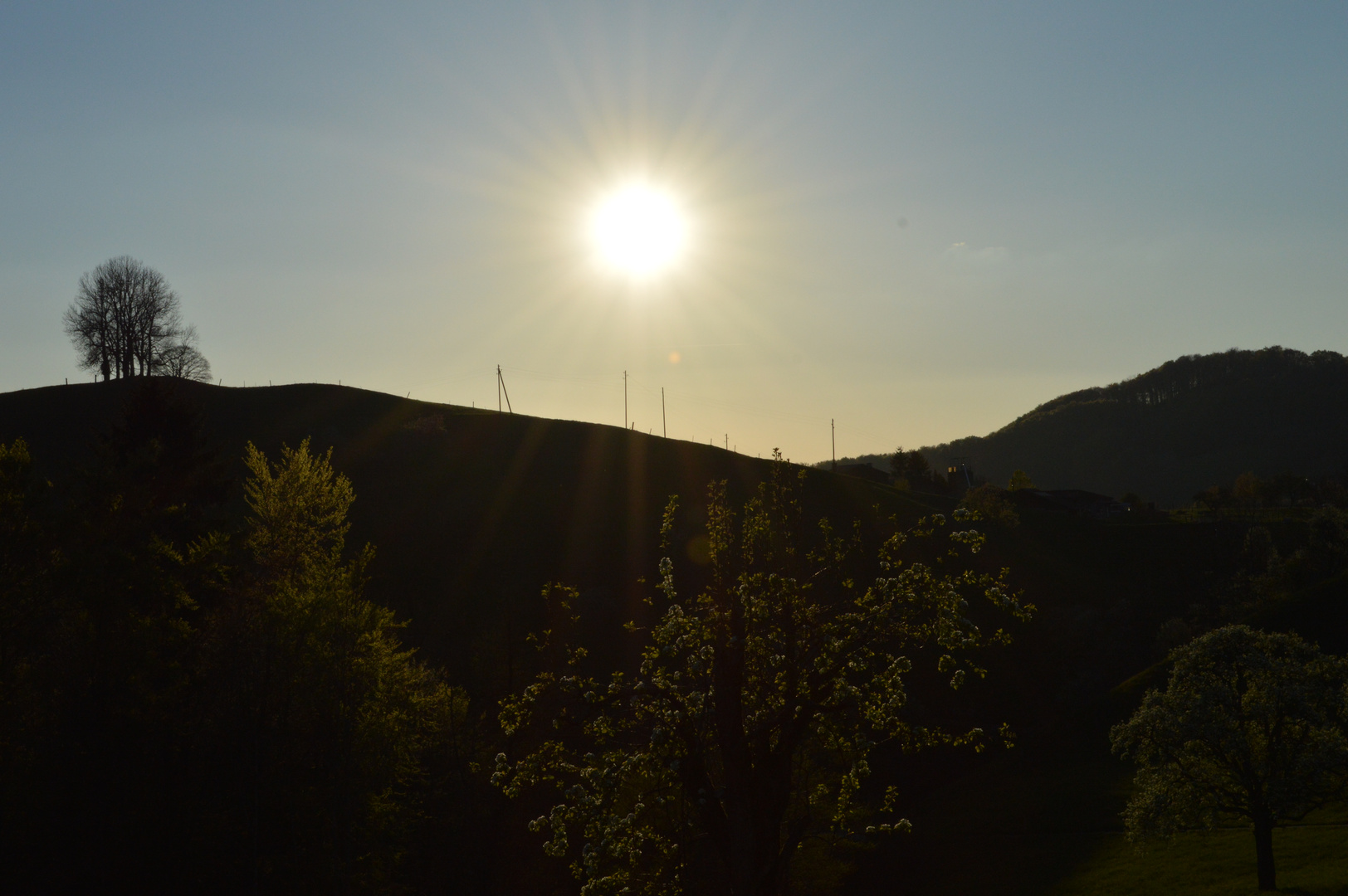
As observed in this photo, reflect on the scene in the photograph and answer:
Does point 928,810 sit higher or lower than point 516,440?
lower

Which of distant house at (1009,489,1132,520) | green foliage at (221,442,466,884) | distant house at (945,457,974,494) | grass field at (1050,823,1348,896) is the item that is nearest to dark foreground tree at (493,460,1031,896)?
green foliage at (221,442,466,884)

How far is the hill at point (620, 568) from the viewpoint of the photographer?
5294 centimetres

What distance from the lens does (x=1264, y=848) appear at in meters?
36.6

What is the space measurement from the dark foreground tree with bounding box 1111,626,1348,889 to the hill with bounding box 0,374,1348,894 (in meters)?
9.28

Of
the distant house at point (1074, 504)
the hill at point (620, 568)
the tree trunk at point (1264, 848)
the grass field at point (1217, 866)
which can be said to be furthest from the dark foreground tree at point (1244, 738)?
the distant house at point (1074, 504)

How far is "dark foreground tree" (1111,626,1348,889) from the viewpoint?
120 ft

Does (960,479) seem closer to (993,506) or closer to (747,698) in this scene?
(993,506)

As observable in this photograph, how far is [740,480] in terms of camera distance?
389 ft

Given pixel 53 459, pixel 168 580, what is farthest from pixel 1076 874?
pixel 53 459

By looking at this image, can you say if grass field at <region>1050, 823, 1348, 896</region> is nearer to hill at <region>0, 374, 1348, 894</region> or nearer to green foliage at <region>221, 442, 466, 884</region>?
hill at <region>0, 374, 1348, 894</region>

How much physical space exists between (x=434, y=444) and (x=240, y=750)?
3628 inches

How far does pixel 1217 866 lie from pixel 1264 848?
5220mm

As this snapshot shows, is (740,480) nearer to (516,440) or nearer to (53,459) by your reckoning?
(516,440)

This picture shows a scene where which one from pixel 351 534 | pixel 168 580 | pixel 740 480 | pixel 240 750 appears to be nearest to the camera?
pixel 240 750
